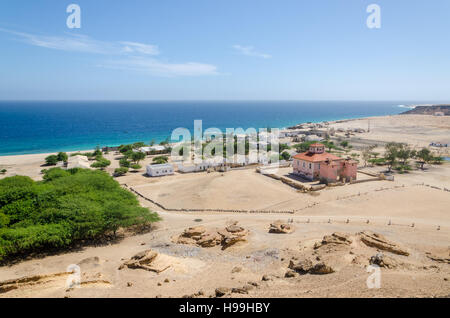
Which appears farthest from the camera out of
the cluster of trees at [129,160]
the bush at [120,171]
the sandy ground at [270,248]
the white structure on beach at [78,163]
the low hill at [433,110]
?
the low hill at [433,110]

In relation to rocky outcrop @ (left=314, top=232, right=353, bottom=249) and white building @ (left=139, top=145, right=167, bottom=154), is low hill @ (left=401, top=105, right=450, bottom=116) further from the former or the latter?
rocky outcrop @ (left=314, top=232, right=353, bottom=249)

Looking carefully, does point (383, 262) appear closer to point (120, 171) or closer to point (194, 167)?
point (194, 167)

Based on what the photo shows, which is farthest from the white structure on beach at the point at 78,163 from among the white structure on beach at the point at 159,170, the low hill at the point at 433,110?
the low hill at the point at 433,110

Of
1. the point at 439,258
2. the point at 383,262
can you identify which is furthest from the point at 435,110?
the point at 383,262

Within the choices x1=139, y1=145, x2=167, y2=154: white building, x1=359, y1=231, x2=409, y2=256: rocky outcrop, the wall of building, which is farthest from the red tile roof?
x1=139, y1=145, x2=167, y2=154: white building

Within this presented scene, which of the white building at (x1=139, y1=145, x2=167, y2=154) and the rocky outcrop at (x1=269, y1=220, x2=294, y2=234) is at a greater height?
the white building at (x1=139, y1=145, x2=167, y2=154)

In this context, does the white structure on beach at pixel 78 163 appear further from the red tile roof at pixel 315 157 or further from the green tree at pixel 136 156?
the red tile roof at pixel 315 157
